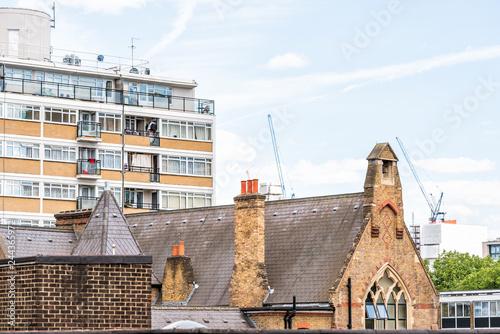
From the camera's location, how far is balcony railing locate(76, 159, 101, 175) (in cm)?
8550

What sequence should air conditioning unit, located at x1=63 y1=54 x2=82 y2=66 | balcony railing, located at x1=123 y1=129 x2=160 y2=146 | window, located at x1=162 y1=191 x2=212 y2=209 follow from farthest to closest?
1. air conditioning unit, located at x1=63 y1=54 x2=82 y2=66
2. window, located at x1=162 y1=191 x2=212 y2=209
3. balcony railing, located at x1=123 y1=129 x2=160 y2=146

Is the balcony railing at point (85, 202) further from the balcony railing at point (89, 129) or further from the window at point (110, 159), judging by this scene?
the balcony railing at point (89, 129)

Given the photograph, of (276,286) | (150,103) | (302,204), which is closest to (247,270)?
(276,286)

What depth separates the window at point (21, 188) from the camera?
268 ft

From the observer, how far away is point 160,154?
89625mm

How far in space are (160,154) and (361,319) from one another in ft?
148

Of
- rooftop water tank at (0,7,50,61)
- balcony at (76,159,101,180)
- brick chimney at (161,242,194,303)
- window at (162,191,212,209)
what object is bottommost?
brick chimney at (161,242,194,303)

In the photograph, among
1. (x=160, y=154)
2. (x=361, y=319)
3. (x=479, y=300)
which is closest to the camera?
(x=361, y=319)

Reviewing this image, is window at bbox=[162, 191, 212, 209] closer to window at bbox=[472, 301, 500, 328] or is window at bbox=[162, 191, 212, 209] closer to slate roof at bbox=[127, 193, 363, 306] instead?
window at bbox=[472, 301, 500, 328]

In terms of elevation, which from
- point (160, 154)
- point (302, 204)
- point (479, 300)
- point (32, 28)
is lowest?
point (479, 300)

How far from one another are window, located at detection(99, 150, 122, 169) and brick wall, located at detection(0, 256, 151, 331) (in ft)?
185

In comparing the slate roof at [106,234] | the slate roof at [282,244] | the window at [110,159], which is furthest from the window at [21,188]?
the slate roof at [106,234]

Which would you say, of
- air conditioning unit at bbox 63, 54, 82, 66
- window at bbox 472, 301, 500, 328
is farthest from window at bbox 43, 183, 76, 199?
window at bbox 472, 301, 500, 328

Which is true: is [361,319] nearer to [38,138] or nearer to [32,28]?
[38,138]
